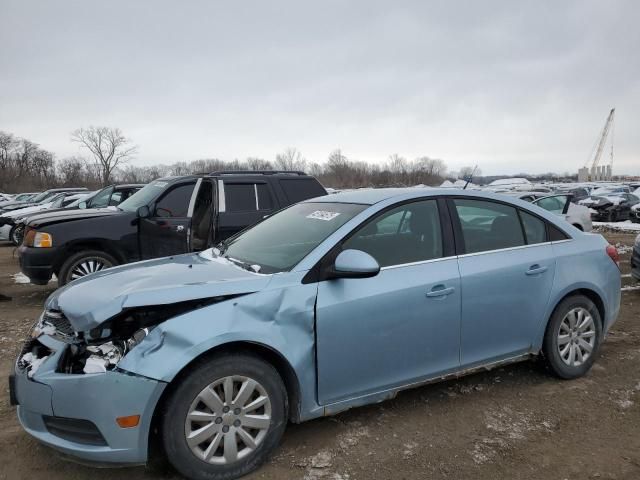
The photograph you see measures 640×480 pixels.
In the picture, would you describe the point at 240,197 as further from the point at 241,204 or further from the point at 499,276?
the point at 499,276

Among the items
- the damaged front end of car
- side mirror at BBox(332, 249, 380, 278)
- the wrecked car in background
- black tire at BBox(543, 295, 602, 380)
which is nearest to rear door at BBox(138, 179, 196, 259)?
the damaged front end of car

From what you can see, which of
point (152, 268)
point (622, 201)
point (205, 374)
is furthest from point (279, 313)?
point (622, 201)

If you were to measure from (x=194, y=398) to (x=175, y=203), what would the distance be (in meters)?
5.24

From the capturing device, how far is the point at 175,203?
761 centimetres

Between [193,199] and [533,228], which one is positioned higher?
[193,199]

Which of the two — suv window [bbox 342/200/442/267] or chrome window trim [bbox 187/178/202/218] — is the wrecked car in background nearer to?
chrome window trim [bbox 187/178/202/218]

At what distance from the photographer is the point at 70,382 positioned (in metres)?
2.67

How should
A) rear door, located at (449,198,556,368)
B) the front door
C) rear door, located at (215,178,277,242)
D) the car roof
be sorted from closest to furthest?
the front door < rear door, located at (449,198,556,368) < the car roof < rear door, located at (215,178,277,242)

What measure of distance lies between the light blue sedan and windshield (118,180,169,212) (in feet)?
12.3

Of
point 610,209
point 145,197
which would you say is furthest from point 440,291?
point 610,209

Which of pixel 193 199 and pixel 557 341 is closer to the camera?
pixel 557 341

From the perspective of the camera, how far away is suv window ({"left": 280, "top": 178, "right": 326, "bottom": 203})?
7727 mm

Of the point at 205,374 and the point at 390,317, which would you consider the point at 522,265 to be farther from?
the point at 205,374

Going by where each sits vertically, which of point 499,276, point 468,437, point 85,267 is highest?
point 499,276
